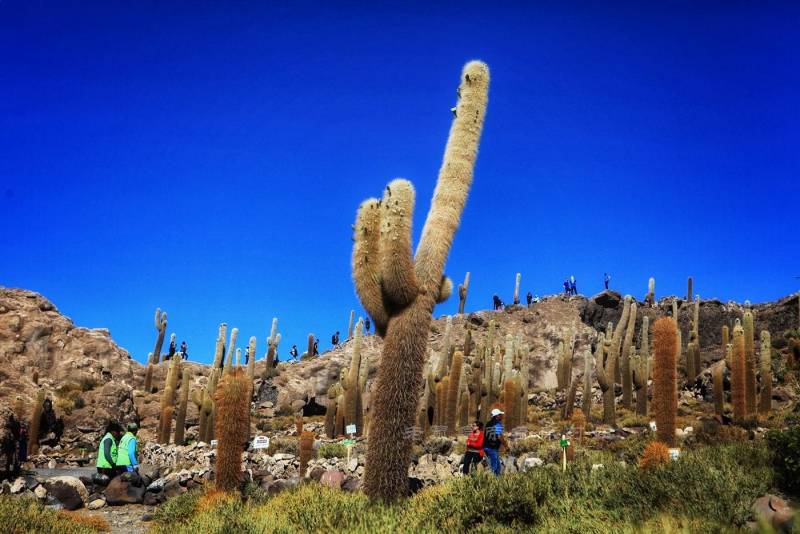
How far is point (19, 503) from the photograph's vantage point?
1095 cm

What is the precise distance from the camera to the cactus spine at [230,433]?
42.1 feet

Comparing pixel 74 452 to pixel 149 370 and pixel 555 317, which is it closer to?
pixel 149 370

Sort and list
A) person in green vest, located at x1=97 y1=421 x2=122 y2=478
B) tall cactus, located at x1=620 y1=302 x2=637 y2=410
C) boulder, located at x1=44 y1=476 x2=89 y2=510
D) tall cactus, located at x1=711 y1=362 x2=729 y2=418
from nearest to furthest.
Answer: boulder, located at x1=44 y1=476 x2=89 y2=510, person in green vest, located at x1=97 y1=421 x2=122 y2=478, tall cactus, located at x1=711 y1=362 x2=729 y2=418, tall cactus, located at x1=620 y1=302 x2=637 y2=410

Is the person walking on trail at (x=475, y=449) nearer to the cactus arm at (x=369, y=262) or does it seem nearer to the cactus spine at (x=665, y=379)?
the cactus arm at (x=369, y=262)

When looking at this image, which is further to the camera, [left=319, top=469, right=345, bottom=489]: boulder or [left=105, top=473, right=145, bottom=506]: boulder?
[left=105, top=473, right=145, bottom=506]: boulder

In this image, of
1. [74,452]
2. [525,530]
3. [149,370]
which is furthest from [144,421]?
[525,530]

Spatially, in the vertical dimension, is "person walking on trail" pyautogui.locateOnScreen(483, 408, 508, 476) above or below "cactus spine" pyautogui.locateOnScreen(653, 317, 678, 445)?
below

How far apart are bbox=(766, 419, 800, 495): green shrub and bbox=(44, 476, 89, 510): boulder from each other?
13107mm

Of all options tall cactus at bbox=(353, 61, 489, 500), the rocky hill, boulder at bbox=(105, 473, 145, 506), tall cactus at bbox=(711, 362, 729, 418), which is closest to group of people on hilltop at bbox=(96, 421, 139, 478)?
boulder at bbox=(105, 473, 145, 506)

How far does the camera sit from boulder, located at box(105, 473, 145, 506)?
14.1 m

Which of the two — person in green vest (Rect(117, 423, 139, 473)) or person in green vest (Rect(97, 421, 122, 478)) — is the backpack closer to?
person in green vest (Rect(117, 423, 139, 473))

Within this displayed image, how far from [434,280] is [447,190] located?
182 cm

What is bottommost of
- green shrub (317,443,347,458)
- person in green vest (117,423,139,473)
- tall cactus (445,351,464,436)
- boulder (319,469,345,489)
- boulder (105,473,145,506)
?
boulder (105,473,145,506)

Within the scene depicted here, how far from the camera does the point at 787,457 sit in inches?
354
